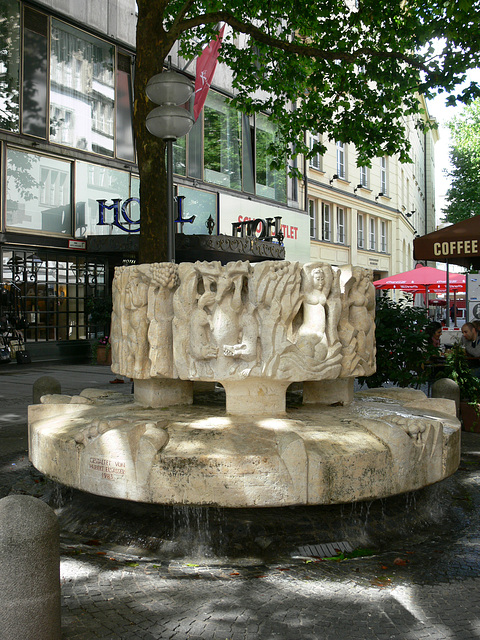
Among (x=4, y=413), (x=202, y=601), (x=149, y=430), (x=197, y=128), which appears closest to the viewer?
(x=202, y=601)

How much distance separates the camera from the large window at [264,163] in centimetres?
2255

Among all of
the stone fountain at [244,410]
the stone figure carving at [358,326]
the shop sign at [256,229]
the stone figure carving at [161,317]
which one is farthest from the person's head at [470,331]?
the shop sign at [256,229]

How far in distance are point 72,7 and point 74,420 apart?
14.1 metres

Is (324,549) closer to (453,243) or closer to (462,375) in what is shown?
(462,375)

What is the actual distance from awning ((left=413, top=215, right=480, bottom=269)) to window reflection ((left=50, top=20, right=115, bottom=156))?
10.2 m

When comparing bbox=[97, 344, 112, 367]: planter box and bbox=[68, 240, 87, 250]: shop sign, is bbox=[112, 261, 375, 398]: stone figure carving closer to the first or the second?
bbox=[97, 344, 112, 367]: planter box

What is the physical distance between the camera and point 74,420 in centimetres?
494

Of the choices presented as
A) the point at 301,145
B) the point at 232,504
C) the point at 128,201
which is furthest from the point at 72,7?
the point at 232,504

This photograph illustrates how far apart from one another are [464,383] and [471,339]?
1251 mm

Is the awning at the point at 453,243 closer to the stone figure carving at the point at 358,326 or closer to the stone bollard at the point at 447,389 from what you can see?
the stone bollard at the point at 447,389

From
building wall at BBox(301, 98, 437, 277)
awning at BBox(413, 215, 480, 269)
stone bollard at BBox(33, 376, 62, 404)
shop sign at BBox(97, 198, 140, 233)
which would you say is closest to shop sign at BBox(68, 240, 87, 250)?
shop sign at BBox(97, 198, 140, 233)

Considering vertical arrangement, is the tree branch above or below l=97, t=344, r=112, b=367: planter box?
above

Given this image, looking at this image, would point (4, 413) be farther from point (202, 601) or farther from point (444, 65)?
point (444, 65)

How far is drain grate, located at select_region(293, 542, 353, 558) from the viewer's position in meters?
3.84
